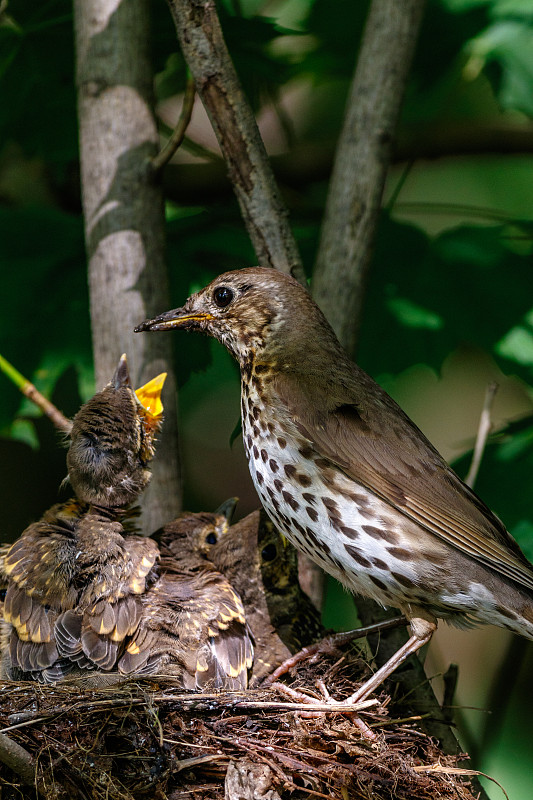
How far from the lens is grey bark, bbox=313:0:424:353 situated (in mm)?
3424

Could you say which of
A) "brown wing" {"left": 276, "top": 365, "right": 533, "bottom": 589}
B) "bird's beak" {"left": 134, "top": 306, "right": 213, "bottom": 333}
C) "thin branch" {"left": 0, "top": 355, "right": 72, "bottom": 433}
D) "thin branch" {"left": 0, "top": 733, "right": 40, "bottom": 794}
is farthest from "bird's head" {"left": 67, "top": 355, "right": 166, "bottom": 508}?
"thin branch" {"left": 0, "top": 733, "right": 40, "bottom": 794}

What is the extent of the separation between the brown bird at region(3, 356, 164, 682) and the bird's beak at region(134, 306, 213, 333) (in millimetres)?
261

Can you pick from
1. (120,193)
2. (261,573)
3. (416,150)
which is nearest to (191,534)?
(261,573)

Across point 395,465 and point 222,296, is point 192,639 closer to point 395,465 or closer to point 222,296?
point 395,465

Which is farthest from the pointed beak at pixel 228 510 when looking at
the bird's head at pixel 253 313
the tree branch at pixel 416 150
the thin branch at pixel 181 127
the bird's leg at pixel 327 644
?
the tree branch at pixel 416 150

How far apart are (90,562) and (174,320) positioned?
914 millimetres

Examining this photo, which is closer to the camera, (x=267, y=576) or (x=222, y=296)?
(x=222, y=296)

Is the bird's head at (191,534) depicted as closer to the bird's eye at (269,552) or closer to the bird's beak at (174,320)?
the bird's eye at (269,552)

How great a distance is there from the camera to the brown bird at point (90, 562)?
2.71m

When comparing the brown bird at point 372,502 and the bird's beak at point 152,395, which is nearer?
the brown bird at point 372,502

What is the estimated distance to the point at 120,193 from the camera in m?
3.49

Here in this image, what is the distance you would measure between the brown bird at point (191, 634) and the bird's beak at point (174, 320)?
85 cm

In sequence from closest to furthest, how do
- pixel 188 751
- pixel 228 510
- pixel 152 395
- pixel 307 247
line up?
1. pixel 188 751
2. pixel 152 395
3. pixel 228 510
4. pixel 307 247

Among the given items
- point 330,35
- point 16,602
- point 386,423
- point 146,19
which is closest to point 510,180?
point 330,35
